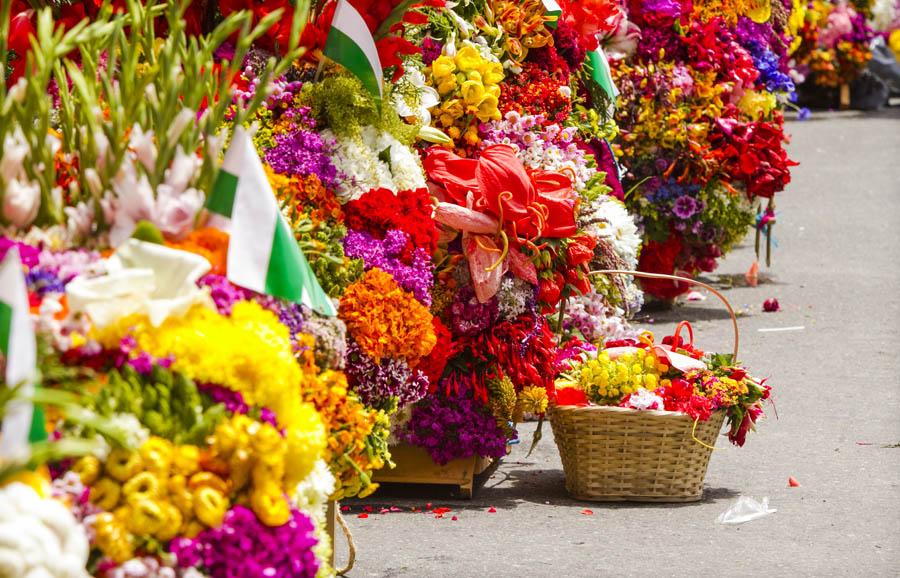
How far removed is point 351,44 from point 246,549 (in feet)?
5.88

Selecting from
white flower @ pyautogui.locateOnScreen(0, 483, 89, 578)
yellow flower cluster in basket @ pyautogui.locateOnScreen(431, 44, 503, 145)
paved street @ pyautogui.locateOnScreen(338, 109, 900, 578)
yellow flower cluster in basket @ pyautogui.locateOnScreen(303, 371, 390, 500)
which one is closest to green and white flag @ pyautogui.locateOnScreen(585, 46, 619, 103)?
yellow flower cluster in basket @ pyautogui.locateOnScreen(431, 44, 503, 145)

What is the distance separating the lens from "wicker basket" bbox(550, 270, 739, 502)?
4.53 meters

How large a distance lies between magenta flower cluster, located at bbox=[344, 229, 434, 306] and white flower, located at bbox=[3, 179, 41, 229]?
4.36 feet

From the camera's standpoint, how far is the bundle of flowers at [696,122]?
23.4 feet

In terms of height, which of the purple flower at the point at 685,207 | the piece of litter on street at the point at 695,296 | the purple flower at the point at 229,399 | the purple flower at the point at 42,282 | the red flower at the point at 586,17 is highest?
the red flower at the point at 586,17

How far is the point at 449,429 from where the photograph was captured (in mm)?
4512

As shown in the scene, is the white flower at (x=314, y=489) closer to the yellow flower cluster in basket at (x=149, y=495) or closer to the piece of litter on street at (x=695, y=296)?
the yellow flower cluster in basket at (x=149, y=495)

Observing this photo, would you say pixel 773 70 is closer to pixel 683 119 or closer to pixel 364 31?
pixel 683 119

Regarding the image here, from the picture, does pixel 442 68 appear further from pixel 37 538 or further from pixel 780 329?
pixel 780 329

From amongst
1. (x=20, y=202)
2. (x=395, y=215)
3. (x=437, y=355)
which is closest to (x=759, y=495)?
(x=437, y=355)

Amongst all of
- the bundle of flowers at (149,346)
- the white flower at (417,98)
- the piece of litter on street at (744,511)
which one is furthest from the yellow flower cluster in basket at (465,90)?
the bundle of flowers at (149,346)

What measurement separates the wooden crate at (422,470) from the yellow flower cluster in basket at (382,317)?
2.93ft

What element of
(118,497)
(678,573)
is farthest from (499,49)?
(118,497)

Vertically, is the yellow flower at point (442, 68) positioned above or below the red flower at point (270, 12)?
below
